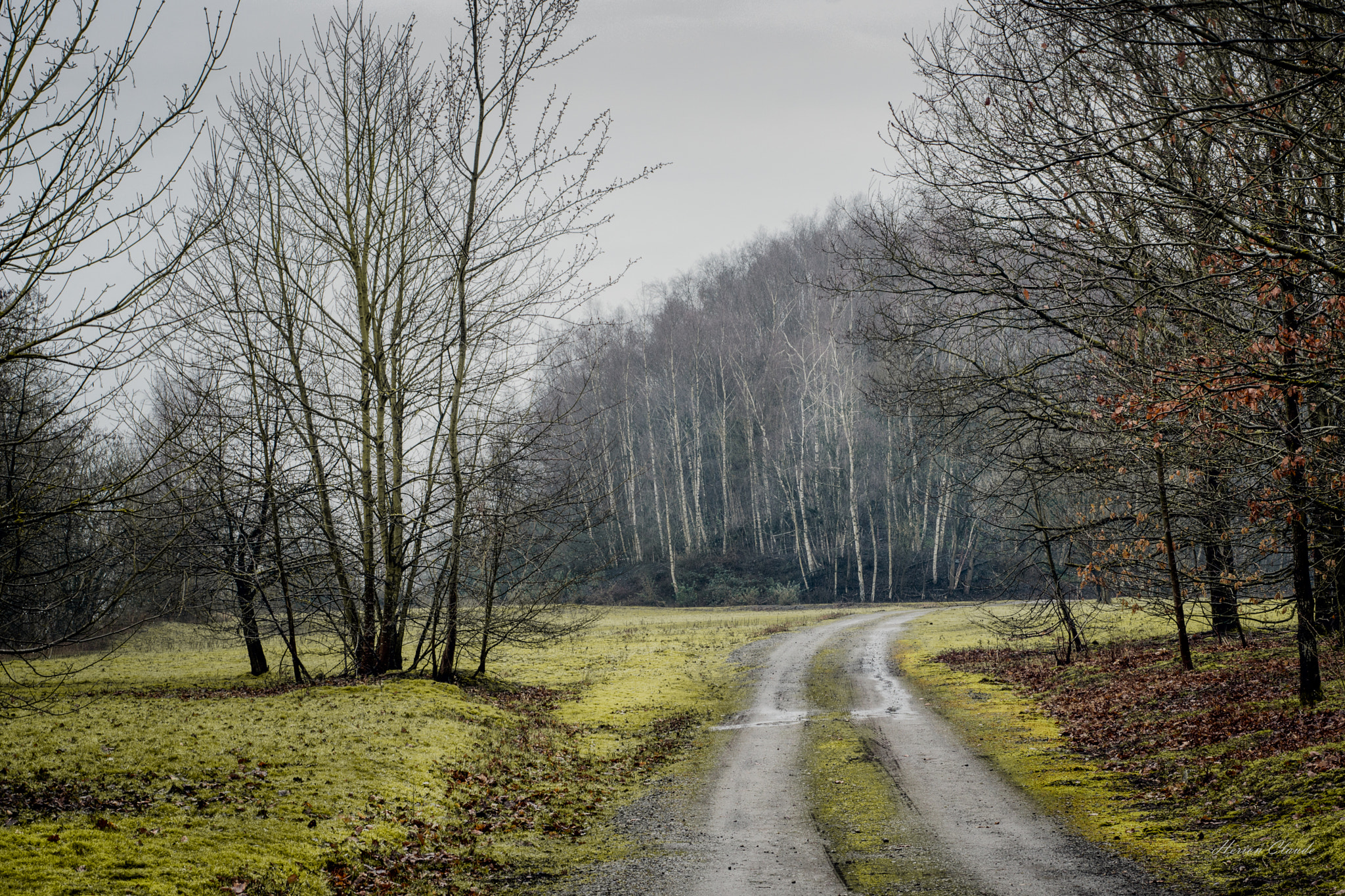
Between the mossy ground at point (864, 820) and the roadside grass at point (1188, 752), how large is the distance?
4.45ft

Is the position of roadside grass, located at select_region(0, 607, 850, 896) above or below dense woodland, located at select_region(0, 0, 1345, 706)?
below

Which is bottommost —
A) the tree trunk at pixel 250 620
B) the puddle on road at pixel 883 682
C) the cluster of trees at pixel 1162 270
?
the puddle on road at pixel 883 682

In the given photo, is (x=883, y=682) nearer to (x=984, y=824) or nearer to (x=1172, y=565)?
(x=1172, y=565)

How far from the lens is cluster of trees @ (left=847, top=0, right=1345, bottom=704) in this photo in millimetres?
5898

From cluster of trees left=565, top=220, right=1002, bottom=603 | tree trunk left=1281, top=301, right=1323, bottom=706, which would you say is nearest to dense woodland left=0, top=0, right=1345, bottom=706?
tree trunk left=1281, top=301, right=1323, bottom=706

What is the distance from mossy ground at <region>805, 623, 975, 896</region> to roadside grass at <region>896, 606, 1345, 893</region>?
1357 millimetres

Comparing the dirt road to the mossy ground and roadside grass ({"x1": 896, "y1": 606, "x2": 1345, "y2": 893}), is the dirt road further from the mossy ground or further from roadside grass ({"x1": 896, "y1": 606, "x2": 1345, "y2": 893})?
roadside grass ({"x1": 896, "y1": 606, "x2": 1345, "y2": 893})

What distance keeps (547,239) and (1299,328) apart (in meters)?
10.6

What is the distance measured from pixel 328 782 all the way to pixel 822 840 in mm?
4585

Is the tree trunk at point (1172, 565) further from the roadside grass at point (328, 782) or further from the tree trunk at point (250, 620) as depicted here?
the tree trunk at point (250, 620)

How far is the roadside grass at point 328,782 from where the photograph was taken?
561 centimetres

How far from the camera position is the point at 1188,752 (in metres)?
8.50

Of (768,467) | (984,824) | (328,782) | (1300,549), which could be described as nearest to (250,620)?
(328,782)

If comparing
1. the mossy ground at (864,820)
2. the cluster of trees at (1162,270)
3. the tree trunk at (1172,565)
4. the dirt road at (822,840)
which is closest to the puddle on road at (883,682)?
the dirt road at (822,840)
